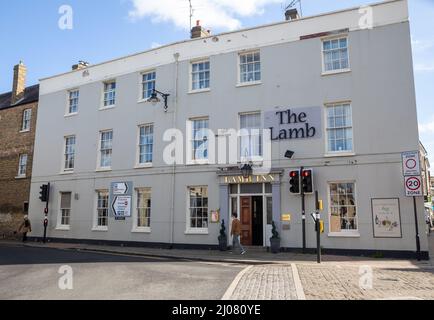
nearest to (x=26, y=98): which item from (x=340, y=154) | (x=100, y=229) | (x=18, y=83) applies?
(x=18, y=83)

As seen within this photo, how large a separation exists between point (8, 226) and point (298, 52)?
21.0 metres

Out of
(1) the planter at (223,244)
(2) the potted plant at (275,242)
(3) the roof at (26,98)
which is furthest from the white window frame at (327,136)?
(3) the roof at (26,98)

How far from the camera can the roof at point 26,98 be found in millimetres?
27641

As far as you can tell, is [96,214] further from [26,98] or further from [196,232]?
[26,98]

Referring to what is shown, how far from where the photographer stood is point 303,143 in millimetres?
17391

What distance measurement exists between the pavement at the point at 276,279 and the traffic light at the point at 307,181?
2.68 m

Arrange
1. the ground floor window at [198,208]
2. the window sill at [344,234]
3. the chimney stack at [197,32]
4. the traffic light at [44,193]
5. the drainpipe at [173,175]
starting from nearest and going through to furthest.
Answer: the window sill at [344,234], the ground floor window at [198,208], the drainpipe at [173,175], the chimney stack at [197,32], the traffic light at [44,193]

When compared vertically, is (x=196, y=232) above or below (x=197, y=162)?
below

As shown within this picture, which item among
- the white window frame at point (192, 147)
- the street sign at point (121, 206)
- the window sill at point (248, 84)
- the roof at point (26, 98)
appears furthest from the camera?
the roof at point (26, 98)

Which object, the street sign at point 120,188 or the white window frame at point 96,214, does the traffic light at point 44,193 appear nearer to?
the white window frame at point 96,214

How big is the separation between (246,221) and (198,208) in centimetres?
244

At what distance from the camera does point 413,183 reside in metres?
14.7

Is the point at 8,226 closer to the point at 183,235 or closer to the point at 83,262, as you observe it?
the point at 183,235
